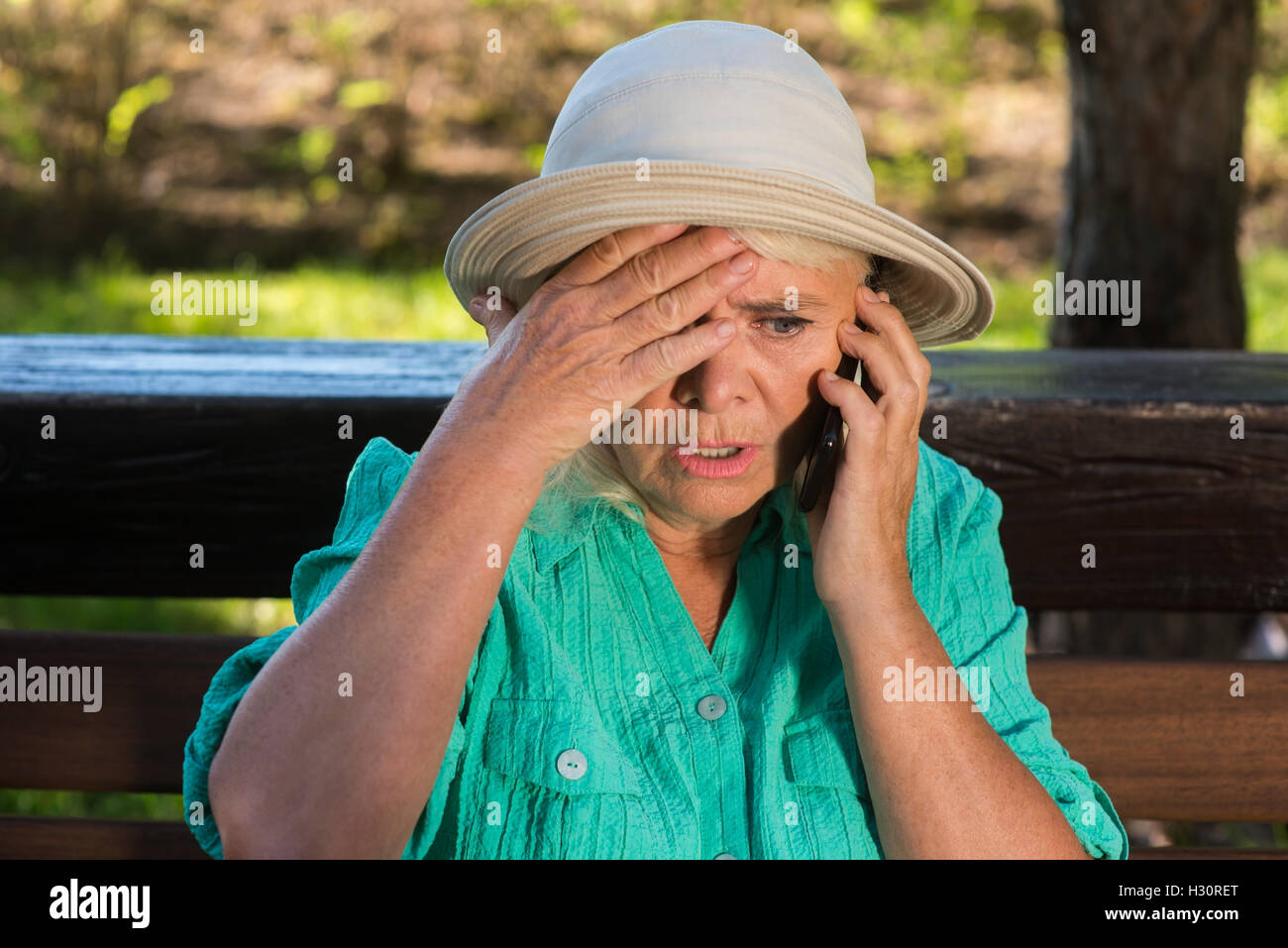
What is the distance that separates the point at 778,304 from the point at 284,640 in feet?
3.00

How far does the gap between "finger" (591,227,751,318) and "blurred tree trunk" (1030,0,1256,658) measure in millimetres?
2496

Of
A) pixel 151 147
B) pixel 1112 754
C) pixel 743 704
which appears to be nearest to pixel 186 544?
pixel 743 704

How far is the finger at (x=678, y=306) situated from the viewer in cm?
191

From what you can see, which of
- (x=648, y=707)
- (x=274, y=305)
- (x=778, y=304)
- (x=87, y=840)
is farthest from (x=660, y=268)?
(x=274, y=305)

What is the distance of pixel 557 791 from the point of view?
207 centimetres

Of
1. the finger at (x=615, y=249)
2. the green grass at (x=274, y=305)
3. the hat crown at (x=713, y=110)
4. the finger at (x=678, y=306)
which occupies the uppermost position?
the green grass at (x=274, y=305)

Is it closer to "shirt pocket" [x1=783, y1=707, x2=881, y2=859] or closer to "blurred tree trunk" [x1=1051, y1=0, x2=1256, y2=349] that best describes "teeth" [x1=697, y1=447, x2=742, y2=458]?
"shirt pocket" [x1=783, y1=707, x2=881, y2=859]

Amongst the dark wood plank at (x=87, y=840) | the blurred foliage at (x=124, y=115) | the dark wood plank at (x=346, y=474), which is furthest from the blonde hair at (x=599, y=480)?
the blurred foliage at (x=124, y=115)

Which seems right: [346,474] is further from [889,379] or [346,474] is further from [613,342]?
[889,379]

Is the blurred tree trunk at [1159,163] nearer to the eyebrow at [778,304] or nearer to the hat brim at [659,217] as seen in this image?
the hat brim at [659,217]

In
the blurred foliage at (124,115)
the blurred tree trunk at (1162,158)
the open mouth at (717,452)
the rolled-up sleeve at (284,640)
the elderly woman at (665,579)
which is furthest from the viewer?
the blurred foliage at (124,115)

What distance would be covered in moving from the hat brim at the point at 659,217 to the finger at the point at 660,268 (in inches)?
1.5

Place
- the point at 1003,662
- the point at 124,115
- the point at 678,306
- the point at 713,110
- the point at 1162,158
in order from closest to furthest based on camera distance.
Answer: the point at 678,306 < the point at 713,110 < the point at 1003,662 < the point at 1162,158 < the point at 124,115
